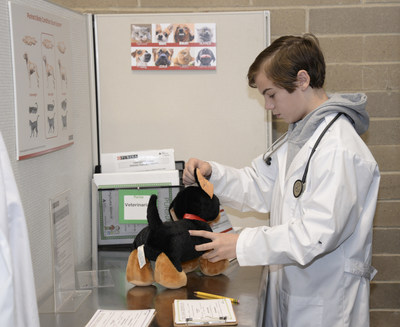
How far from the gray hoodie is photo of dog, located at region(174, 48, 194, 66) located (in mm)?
630

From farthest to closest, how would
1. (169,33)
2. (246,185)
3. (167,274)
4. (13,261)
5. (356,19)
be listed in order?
(356,19), (169,33), (246,185), (167,274), (13,261)

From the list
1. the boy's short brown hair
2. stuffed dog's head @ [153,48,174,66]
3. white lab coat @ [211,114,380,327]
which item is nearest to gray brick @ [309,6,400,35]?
stuffed dog's head @ [153,48,174,66]

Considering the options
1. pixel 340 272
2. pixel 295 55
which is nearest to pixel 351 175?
pixel 340 272

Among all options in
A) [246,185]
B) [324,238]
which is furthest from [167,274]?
[246,185]

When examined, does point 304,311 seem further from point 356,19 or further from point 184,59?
point 356,19

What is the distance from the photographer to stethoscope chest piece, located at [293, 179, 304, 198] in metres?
1.44

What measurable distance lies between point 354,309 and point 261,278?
10.9 inches

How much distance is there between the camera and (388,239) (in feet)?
7.89

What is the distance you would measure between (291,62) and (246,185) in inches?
20.2

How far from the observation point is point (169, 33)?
2.04 meters

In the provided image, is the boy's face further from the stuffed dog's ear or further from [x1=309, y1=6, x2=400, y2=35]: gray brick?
[x1=309, y1=6, x2=400, y2=35]: gray brick

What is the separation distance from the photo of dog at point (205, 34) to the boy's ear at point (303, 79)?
63cm

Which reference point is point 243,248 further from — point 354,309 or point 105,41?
point 105,41

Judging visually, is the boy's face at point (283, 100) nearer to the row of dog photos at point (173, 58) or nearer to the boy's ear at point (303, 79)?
the boy's ear at point (303, 79)
